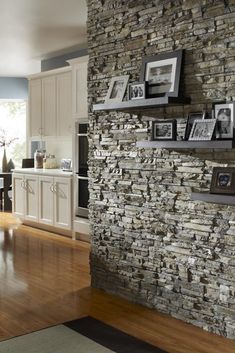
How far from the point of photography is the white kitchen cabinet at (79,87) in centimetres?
638

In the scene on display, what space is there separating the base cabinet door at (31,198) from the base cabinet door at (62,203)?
58 centimetres

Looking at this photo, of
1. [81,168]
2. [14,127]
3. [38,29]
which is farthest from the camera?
[14,127]

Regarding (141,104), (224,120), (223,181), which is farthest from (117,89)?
(223,181)

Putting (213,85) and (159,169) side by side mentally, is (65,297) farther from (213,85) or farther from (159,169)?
(213,85)

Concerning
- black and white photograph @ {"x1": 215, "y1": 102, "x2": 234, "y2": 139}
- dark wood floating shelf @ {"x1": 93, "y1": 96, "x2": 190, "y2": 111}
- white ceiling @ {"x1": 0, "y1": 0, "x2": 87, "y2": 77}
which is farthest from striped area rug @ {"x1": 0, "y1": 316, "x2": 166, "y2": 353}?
white ceiling @ {"x1": 0, "y1": 0, "x2": 87, "y2": 77}

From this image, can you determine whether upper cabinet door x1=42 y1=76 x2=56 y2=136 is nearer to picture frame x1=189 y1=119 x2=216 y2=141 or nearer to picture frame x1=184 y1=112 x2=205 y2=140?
picture frame x1=184 y1=112 x2=205 y2=140

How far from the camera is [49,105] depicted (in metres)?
7.70

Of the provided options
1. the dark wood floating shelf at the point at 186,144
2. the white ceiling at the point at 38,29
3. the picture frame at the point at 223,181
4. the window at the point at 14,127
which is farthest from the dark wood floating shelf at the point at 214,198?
the window at the point at 14,127

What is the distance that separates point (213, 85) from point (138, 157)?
92 cm

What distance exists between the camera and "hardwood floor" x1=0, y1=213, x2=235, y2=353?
339 cm

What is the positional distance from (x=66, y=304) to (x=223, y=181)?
171 centimetres

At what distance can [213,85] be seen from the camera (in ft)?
11.1

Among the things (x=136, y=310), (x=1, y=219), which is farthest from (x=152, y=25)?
(x=1, y=219)

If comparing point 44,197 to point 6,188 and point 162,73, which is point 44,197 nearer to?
point 6,188
